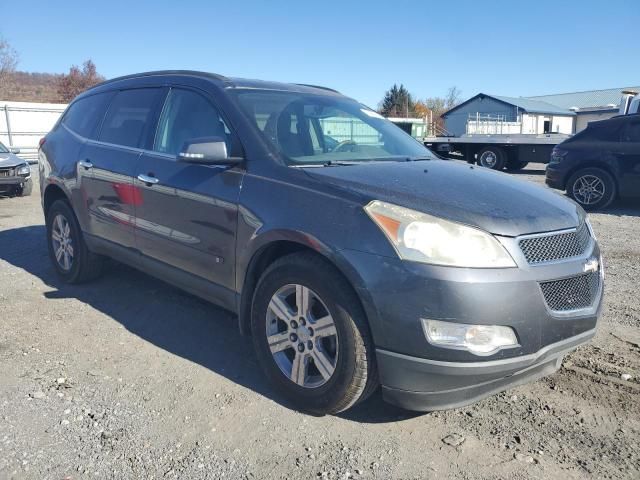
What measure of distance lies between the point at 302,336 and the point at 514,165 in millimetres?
17354

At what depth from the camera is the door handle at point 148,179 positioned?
13.0 feet

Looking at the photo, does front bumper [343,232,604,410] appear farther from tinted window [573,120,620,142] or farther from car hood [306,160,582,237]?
tinted window [573,120,620,142]

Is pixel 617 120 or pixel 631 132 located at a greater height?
pixel 617 120

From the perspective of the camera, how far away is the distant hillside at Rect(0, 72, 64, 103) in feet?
160

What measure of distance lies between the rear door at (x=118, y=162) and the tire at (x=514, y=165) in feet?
52.2

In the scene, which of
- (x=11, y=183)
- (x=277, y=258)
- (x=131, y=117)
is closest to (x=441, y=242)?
(x=277, y=258)

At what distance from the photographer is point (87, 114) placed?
5.23m

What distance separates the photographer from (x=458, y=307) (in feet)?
8.24

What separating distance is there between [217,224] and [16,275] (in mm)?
3426

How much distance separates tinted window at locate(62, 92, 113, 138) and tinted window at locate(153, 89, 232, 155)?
117 cm

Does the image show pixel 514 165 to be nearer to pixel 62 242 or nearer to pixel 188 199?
pixel 62 242

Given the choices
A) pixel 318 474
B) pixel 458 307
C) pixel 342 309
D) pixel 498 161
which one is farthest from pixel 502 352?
pixel 498 161

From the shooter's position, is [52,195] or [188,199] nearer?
[188,199]

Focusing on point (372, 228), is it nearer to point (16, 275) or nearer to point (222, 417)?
point (222, 417)
